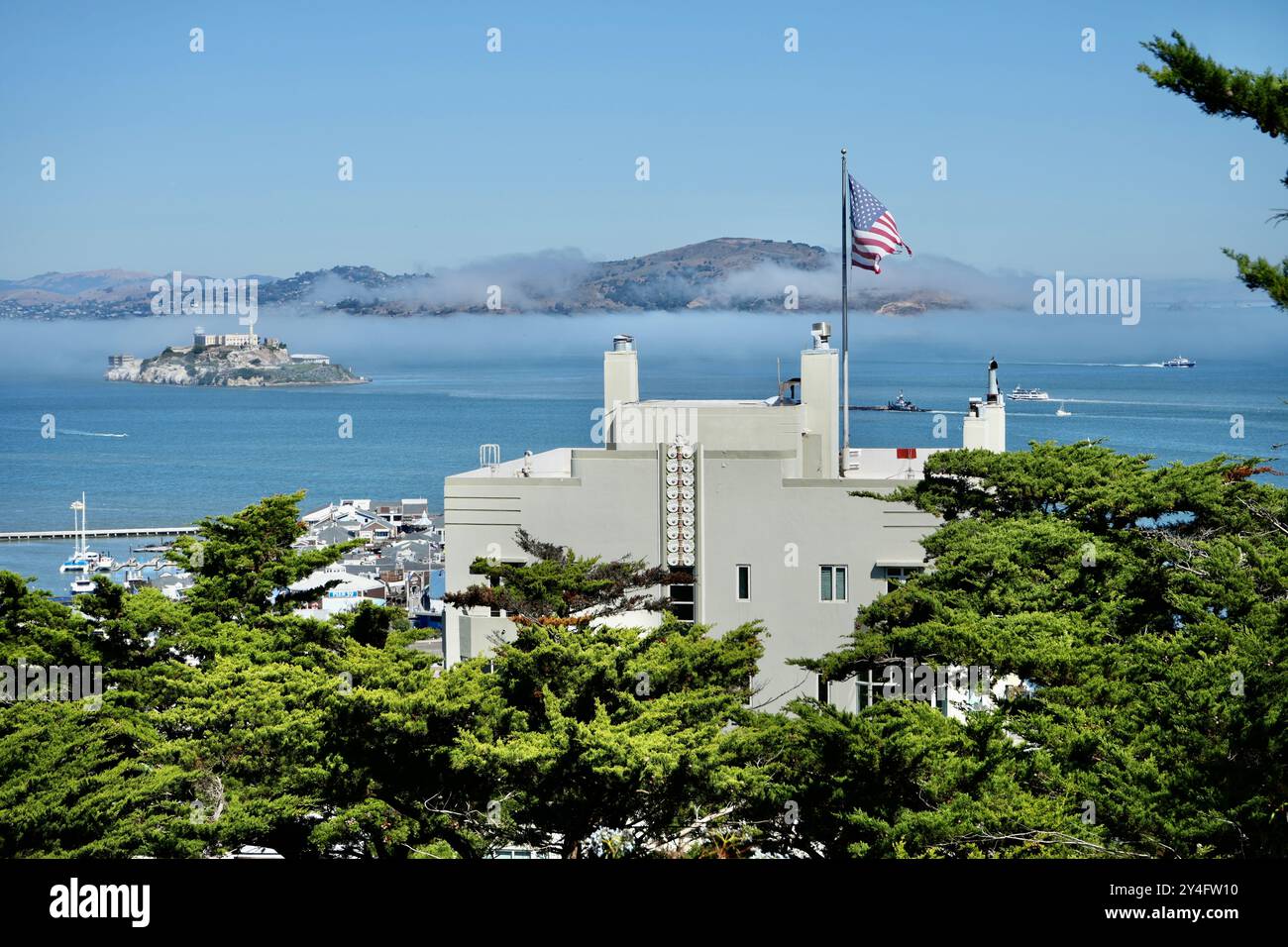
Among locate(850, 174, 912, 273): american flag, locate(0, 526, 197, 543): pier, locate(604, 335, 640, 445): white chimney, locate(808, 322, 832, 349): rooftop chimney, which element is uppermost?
locate(850, 174, 912, 273): american flag

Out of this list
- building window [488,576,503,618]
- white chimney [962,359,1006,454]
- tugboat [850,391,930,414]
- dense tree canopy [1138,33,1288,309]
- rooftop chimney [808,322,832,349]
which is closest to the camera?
dense tree canopy [1138,33,1288,309]

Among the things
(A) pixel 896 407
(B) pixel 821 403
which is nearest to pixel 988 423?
(B) pixel 821 403

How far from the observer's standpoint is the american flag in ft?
113

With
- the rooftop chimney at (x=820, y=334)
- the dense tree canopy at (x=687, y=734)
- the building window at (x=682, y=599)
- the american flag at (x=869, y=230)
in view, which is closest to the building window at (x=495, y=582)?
the building window at (x=682, y=599)

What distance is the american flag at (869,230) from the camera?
34562mm

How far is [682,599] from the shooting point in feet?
101

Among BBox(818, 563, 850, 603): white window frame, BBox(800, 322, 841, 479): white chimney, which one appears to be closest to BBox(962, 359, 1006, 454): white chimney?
BBox(800, 322, 841, 479): white chimney

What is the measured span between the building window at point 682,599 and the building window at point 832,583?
2.75m

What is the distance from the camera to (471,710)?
17.5 metres

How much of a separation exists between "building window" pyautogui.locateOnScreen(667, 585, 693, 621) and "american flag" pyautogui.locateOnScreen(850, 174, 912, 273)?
30.5ft

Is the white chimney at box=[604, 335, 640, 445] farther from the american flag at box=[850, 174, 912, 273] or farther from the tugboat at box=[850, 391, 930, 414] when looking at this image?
the tugboat at box=[850, 391, 930, 414]

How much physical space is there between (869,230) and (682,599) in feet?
34.3

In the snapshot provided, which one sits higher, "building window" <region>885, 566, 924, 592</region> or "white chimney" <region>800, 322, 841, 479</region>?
"white chimney" <region>800, 322, 841, 479</region>
